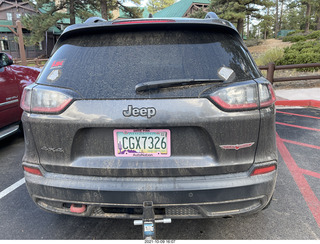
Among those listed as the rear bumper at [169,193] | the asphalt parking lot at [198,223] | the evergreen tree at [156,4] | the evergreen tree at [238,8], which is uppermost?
the evergreen tree at [156,4]

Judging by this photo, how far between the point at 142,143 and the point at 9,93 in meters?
3.53

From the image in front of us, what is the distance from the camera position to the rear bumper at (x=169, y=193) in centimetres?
169

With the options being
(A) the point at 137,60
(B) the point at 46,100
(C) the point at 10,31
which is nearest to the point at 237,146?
(A) the point at 137,60

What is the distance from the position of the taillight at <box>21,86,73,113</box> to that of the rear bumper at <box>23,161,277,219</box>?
47cm

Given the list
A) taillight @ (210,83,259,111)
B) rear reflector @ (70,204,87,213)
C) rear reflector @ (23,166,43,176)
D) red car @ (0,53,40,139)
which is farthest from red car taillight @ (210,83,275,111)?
red car @ (0,53,40,139)

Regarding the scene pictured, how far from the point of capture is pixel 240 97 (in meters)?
1.71

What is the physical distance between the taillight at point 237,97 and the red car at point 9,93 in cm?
376

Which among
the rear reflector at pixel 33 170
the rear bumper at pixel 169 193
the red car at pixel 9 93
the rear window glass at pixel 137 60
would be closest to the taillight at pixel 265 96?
the rear window glass at pixel 137 60

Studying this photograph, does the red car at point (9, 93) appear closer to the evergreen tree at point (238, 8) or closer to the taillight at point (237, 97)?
the taillight at point (237, 97)

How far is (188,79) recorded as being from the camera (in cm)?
171

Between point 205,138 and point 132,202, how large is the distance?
0.66 meters

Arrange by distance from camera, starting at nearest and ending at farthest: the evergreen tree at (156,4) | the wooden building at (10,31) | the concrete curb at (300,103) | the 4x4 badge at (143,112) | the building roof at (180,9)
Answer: the 4x4 badge at (143,112) < the concrete curb at (300,103) < the wooden building at (10,31) < the building roof at (180,9) < the evergreen tree at (156,4)

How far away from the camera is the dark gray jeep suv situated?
1687 millimetres

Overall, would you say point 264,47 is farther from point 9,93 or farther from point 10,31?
point 10,31
